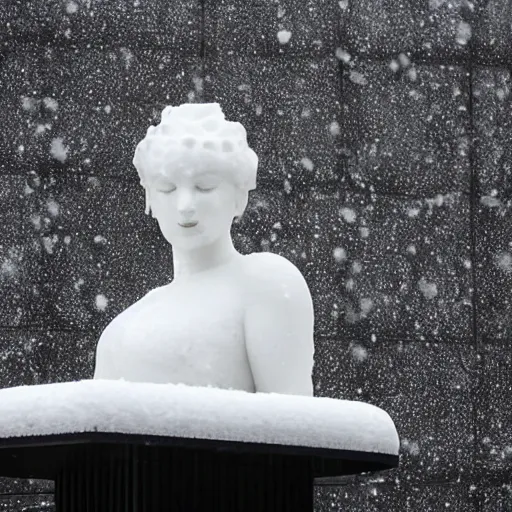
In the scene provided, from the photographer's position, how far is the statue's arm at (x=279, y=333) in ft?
10.4

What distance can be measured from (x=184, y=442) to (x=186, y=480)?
0.16 meters

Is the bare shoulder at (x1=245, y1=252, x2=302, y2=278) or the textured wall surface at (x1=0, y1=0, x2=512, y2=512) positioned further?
the textured wall surface at (x1=0, y1=0, x2=512, y2=512)

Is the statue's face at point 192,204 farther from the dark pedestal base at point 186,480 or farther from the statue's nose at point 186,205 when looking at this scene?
the dark pedestal base at point 186,480

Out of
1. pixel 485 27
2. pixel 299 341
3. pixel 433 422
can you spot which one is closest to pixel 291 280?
pixel 299 341

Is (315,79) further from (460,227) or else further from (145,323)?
(145,323)

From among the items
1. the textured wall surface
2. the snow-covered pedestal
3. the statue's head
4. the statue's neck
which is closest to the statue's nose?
the statue's head

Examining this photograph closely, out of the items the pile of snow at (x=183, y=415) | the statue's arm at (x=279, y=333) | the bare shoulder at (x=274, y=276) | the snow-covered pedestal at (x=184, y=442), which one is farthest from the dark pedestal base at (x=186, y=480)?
the bare shoulder at (x=274, y=276)

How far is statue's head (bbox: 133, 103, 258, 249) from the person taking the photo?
127 inches

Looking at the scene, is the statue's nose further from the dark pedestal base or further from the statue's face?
the dark pedestal base

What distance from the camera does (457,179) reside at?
205 inches

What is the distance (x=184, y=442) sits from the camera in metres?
2.74

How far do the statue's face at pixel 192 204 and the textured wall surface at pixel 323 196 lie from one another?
5.28 ft

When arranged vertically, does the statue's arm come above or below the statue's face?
below

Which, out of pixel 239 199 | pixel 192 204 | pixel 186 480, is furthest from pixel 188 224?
pixel 186 480
